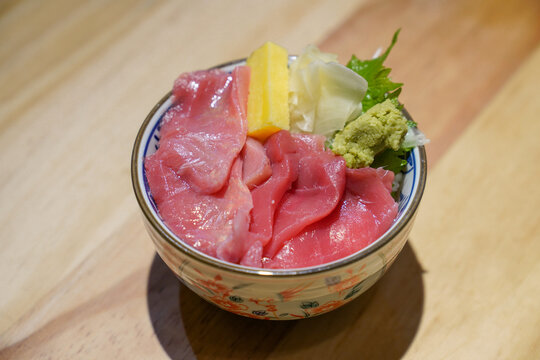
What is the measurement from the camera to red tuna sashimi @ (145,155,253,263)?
44.9 inches

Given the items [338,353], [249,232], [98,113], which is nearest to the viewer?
[249,232]

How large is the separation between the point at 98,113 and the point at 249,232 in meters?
1.24

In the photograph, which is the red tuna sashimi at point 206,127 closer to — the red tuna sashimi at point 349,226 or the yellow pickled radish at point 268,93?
the yellow pickled radish at point 268,93

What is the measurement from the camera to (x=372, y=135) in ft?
4.20

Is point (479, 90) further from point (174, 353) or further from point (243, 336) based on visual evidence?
point (174, 353)

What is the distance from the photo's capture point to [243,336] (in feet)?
4.61

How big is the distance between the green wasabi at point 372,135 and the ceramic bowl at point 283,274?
93 millimetres

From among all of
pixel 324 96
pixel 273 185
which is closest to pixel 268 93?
pixel 324 96

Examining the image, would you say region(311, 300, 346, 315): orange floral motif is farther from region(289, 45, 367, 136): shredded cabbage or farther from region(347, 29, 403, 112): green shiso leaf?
region(347, 29, 403, 112): green shiso leaf

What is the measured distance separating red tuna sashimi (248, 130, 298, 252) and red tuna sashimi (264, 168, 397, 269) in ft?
0.25

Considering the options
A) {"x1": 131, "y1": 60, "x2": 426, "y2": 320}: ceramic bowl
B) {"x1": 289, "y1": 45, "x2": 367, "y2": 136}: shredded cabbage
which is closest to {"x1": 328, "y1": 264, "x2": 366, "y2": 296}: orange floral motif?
{"x1": 131, "y1": 60, "x2": 426, "y2": 320}: ceramic bowl

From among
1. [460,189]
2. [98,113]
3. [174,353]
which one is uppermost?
[98,113]

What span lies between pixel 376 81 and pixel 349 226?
1.76 ft

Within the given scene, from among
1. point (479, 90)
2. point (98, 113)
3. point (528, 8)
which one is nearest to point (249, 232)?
point (98, 113)
